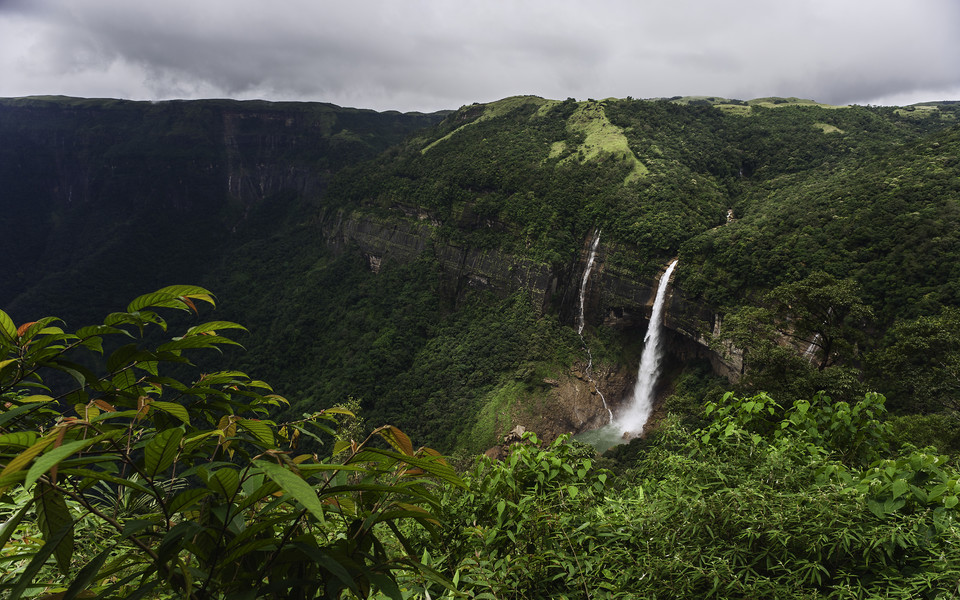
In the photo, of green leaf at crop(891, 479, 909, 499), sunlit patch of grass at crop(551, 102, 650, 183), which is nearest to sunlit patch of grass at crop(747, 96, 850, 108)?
sunlit patch of grass at crop(551, 102, 650, 183)

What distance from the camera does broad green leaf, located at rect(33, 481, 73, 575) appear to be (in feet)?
3.72

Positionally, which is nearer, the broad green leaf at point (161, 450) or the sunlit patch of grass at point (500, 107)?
the broad green leaf at point (161, 450)

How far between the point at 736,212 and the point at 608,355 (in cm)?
1772

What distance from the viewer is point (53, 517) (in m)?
1.16

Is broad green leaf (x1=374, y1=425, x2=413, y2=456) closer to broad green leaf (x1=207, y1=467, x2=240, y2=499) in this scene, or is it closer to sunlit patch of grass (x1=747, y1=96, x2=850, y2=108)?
broad green leaf (x1=207, y1=467, x2=240, y2=499)

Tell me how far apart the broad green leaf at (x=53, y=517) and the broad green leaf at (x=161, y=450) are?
0.19 metres

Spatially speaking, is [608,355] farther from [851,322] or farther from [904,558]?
[904,558]

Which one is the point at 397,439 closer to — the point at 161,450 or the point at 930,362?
the point at 161,450

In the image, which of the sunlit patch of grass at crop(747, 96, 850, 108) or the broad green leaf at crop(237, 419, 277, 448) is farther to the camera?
the sunlit patch of grass at crop(747, 96, 850, 108)

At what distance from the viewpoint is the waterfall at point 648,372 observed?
34781 mm

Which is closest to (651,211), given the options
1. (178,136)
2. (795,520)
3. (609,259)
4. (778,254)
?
(609,259)

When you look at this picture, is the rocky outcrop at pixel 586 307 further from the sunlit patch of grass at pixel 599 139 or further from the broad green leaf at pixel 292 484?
the broad green leaf at pixel 292 484

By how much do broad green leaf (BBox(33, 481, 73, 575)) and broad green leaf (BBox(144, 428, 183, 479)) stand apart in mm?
191

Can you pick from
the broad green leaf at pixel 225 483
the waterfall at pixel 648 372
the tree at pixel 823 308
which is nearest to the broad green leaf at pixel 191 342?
the broad green leaf at pixel 225 483
